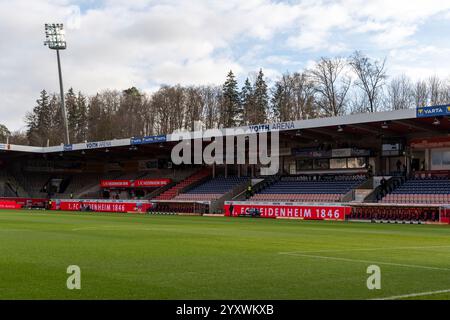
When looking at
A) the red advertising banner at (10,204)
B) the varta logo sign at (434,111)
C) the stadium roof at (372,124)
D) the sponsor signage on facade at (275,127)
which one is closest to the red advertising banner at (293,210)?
the sponsor signage on facade at (275,127)

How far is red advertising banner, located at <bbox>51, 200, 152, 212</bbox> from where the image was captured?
5509 centimetres

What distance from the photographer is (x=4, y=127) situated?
129250mm

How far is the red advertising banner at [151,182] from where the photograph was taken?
60.7 m

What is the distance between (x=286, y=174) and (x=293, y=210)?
12.5m

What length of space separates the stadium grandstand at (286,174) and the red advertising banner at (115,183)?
11 cm

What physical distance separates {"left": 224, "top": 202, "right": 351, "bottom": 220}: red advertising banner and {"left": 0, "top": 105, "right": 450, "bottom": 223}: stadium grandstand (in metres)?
0.11

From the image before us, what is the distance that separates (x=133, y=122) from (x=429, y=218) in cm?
5866

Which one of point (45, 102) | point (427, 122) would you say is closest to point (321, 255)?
point (427, 122)

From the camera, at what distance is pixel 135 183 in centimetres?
6309

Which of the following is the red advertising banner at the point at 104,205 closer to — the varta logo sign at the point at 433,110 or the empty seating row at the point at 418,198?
the empty seating row at the point at 418,198

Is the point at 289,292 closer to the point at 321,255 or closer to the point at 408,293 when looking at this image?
the point at 408,293

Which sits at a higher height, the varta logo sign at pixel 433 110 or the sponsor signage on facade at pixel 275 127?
the varta logo sign at pixel 433 110

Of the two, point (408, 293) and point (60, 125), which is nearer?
point (408, 293)

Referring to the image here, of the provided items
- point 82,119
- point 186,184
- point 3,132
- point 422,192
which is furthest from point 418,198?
point 3,132
